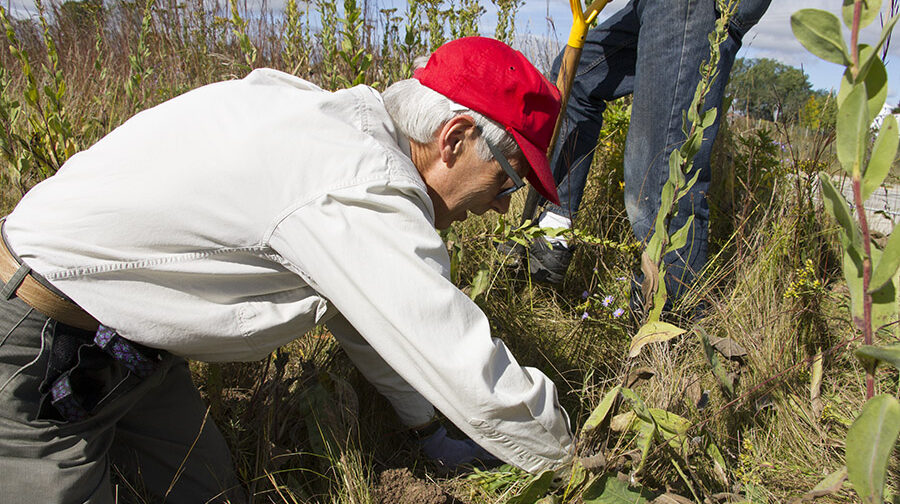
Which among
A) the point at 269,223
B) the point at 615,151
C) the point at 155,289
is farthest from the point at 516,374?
the point at 615,151

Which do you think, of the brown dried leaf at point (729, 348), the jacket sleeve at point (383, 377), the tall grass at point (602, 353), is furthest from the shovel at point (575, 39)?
the jacket sleeve at point (383, 377)

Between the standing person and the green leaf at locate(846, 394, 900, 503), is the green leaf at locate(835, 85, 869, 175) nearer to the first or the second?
the green leaf at locate(846, 394, 900, 503)

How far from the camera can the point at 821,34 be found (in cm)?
93

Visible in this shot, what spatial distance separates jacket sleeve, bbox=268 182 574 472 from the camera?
1248 mm

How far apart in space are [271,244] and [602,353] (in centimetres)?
153

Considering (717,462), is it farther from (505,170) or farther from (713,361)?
(505,170)

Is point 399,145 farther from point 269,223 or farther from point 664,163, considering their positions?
point 664,163

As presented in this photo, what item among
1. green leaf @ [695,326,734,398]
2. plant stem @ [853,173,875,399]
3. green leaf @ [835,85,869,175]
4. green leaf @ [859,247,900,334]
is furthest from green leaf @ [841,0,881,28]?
green leaf @ [695,326,734,398]

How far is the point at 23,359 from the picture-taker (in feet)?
4.88

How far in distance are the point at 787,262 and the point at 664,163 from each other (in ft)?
2.37

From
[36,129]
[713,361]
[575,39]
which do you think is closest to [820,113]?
[575,39]

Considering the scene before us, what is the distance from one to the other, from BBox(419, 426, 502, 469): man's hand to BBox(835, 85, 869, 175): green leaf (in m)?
1.41

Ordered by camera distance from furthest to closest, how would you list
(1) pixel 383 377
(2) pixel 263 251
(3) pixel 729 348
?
(1) pixel 383 377, (3) pixel 729 348, (2) pixel 263 251

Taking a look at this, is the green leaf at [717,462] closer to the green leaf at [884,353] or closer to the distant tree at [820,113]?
the green leaf at [884,353]
